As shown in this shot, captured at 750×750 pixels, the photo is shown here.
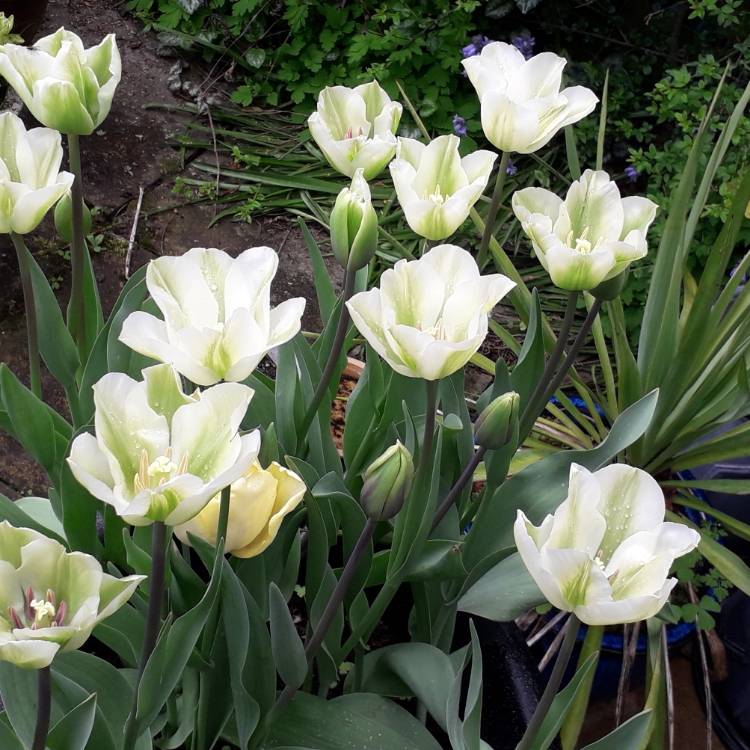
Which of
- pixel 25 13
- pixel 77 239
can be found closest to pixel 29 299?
pixel 77 239

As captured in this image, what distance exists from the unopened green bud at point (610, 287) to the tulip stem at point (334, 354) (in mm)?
211

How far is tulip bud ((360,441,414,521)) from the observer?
0.59 m

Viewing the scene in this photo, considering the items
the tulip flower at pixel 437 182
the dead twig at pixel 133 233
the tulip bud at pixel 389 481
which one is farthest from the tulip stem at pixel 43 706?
the dead twig at pixel 133 233

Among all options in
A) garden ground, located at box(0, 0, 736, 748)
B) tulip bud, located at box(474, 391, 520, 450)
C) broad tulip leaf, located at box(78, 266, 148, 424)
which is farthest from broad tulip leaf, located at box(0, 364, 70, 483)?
garden ground, located at box(0, 0, 736, 748)

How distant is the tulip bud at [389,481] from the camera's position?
0.59 m

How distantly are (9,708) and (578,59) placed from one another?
2.34m

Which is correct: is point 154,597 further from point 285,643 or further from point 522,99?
point 522,99

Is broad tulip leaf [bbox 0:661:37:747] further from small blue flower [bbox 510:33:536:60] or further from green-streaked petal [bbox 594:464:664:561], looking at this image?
small blue flower [bbox 510:33:536:60]

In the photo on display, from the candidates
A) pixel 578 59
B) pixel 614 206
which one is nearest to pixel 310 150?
pixel 578 59

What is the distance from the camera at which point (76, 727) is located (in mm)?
581

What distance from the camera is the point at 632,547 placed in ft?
1.87

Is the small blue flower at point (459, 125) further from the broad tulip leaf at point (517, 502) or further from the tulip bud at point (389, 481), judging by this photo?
the tulip bud at point (389, 481)

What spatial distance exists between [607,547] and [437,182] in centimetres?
37

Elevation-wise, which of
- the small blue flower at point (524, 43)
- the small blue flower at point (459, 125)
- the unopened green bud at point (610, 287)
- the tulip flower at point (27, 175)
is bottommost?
the small blue flower at point (459, 125)
